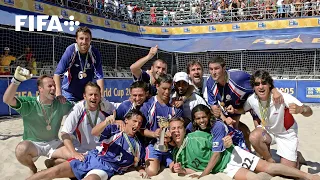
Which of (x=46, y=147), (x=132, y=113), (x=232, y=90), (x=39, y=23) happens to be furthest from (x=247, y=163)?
(x=39, y=23)

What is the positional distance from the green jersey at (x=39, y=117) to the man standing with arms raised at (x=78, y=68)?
372 millimetres

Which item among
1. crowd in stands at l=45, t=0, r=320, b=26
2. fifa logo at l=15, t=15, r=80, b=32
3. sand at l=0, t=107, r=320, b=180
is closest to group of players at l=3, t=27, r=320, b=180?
sand at l=0, t=107, r=320, b=180

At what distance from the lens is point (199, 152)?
11.8 ft

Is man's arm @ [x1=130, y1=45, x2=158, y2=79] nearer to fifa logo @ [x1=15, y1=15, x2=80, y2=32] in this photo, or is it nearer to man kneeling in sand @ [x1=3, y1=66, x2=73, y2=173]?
man kneeling in sand @ [x1=3, y1=66, x2=73, y2=173]

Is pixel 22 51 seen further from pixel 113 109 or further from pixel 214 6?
pixel 214 6

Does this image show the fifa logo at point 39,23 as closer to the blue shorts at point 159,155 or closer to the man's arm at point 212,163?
the blue shorts at point 159,155

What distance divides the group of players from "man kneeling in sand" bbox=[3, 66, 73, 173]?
0.03 feet

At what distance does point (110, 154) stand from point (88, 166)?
259 mm

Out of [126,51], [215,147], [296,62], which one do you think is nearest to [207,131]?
[215,147]

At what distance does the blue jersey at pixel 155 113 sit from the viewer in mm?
3793

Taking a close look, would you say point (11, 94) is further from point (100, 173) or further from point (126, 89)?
point (126, 89)

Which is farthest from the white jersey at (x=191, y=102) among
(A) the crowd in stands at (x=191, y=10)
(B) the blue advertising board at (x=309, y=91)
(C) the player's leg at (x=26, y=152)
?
(A) the crowd in stands at (x=191, y=10)

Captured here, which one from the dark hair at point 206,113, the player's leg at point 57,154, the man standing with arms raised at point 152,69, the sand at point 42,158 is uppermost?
the man standing with arms raised at point 152,69

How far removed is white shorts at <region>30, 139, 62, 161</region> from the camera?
3605mm
